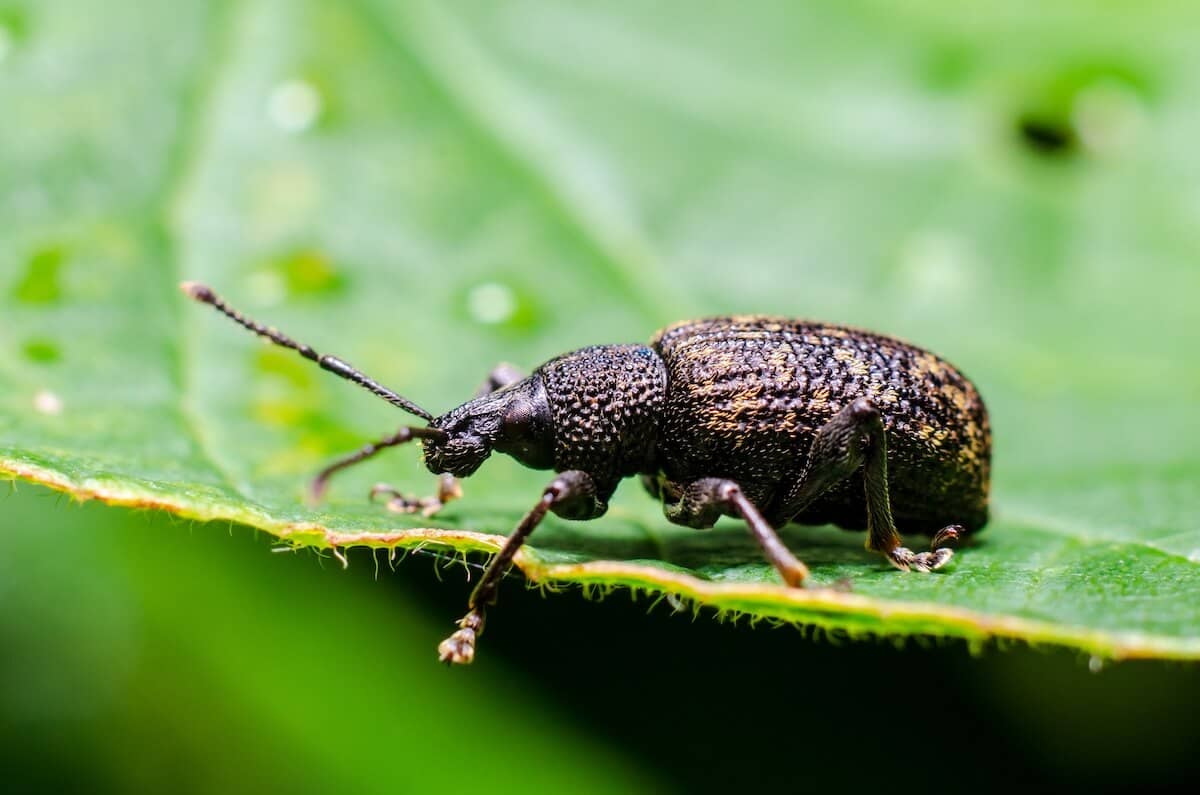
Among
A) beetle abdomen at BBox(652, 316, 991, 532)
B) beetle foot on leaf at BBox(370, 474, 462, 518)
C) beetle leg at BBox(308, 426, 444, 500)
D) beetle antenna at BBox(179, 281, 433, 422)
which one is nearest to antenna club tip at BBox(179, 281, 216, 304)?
beetle antenna at BBox(179, 281, 433, 422)

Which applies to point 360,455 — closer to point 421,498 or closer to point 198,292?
point 421,498

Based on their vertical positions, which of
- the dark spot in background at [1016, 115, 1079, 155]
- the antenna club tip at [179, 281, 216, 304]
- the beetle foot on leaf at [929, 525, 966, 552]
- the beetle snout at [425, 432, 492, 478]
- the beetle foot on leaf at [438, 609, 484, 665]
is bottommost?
the beetle foot on leaf at [438, 609, 484, 665]

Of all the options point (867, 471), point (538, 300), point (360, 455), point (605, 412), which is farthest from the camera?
point (538, 300)

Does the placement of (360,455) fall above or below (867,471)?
below

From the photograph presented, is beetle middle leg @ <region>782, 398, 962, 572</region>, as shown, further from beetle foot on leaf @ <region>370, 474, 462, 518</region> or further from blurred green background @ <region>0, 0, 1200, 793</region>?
beetle foot on leaf @ <region>370, 474, 462, 518</region>

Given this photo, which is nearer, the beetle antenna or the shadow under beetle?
the shadow under beetle

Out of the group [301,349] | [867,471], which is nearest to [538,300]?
[301,349]

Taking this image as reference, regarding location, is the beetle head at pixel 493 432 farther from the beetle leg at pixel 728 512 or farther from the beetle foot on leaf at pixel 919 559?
the beetle foot on leaf at pixel 919 559

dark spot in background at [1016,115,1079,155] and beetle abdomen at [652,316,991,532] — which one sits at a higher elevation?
dark spot in background at [1016,115,1079,155]
